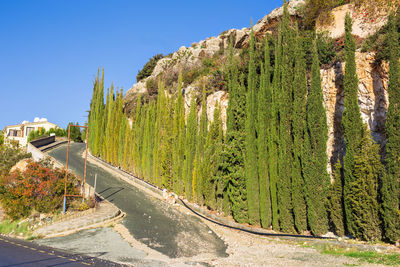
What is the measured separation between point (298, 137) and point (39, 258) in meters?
11.7

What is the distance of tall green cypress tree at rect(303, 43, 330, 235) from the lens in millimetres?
13336

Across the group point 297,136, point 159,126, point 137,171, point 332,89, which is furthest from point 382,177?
point 137,171

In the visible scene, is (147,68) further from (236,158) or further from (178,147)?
(236,158)

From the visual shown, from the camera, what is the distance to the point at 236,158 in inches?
690

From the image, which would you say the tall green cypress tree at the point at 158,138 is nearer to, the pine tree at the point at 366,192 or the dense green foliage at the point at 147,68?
the pine tree at the point at 366,192

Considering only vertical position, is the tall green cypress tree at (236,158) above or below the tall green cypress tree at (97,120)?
below

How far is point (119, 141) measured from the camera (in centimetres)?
3528

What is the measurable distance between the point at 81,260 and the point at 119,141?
2463cm

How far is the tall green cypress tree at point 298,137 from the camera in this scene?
46.2ft

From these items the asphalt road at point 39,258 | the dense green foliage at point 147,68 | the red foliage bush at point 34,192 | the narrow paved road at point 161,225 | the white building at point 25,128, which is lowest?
the asphalt road at point 39,258

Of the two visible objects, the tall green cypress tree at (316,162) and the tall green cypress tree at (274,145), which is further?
the tall green cypress tree at (274,145)

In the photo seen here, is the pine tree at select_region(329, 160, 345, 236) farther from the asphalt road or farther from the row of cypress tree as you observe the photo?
the asphalt road

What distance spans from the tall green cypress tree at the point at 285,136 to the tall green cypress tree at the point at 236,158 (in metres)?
2.54

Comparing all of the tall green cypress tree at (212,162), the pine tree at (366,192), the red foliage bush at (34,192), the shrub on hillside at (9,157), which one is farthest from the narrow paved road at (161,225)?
the shrub on hillside at (9,157)
